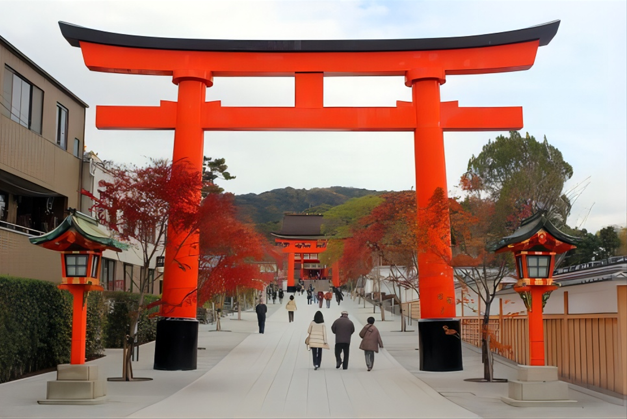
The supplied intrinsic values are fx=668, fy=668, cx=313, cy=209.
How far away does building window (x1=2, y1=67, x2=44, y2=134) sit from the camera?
763 inches

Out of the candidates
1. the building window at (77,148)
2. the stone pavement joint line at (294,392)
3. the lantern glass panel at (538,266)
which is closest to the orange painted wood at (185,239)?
the stone pavement joint line at (294,392)

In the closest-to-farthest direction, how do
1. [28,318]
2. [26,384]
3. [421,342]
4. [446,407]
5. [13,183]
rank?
[446,407] → [26,384] → [28,318] → [421,342] → [13,183]

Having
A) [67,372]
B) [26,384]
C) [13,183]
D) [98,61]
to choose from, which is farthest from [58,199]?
[67,372]

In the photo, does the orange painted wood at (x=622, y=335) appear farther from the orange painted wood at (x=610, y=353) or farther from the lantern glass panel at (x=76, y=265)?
the lantern glass panel at (x=76, y=265)

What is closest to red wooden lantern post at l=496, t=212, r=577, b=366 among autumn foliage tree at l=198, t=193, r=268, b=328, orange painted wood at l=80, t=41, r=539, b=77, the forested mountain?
orange painted wood at l=80, t=41, r=539, b=77

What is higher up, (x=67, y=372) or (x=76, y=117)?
(x=76, y=117)

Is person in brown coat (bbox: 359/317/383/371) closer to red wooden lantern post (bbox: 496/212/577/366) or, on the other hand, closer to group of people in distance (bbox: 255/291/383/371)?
group of people in distance (bbox: 255/291/383/371)

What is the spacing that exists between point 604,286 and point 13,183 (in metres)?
17.6

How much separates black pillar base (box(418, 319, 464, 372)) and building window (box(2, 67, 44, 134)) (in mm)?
13278

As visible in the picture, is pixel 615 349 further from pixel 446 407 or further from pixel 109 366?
pixel 109 366

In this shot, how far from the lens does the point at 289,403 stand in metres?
12.5

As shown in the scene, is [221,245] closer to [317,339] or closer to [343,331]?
[317,339]

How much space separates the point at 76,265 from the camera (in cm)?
1323

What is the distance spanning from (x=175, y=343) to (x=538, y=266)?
368 inches
